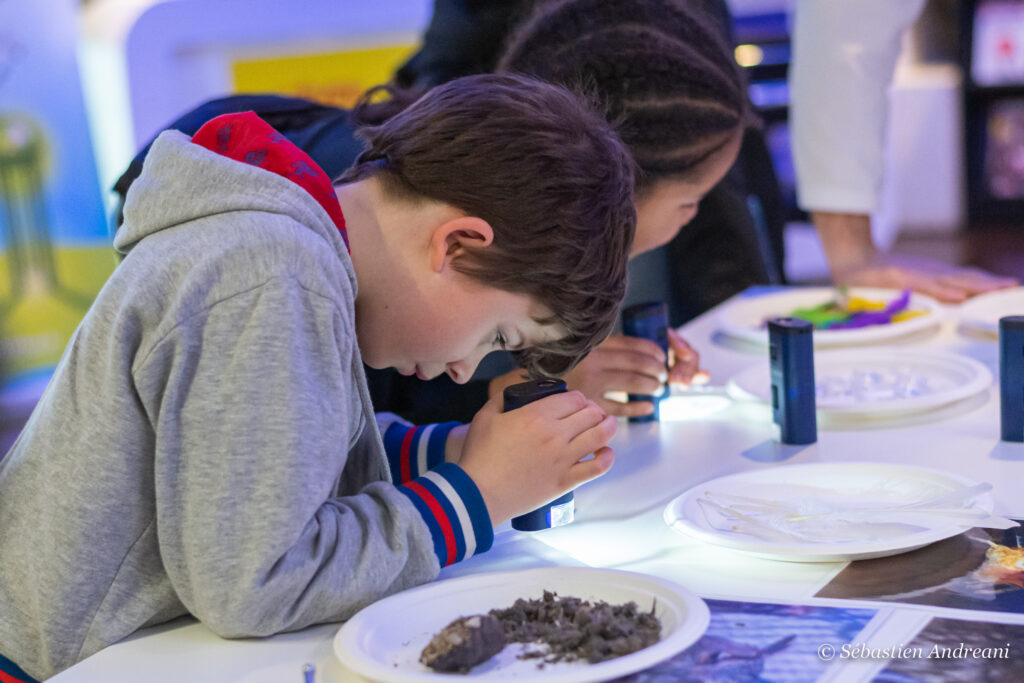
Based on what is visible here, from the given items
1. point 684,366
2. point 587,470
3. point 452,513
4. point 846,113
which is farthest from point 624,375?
point 846,113

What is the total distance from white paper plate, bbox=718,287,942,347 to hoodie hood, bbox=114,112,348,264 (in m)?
0.94

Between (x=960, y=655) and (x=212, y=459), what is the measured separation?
0.55m

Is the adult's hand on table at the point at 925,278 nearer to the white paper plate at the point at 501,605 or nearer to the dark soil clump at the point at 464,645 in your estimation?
the white paper plate at the point at 501,605

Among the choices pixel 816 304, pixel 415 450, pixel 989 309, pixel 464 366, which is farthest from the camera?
pixel 816 304

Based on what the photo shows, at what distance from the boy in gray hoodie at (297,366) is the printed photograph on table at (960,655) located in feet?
1.12

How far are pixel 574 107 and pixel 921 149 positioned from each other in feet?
17.5

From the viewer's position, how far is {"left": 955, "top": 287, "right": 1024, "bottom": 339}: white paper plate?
5.46 feet

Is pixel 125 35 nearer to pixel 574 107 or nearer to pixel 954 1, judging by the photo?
pixel 574 107

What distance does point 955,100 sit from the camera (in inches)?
228

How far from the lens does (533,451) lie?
3.18 ft

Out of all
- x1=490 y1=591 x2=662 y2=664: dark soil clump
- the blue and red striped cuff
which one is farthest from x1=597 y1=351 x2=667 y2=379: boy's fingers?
the blue and red striped cuff

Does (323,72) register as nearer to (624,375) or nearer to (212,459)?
(624,375)

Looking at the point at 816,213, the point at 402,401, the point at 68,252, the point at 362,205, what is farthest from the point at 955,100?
the point at 362,205

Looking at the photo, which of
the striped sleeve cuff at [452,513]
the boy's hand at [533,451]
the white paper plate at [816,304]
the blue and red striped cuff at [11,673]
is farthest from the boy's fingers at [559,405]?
the white paper plate at [816,304]
